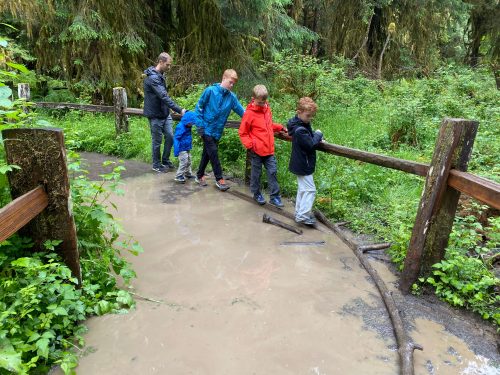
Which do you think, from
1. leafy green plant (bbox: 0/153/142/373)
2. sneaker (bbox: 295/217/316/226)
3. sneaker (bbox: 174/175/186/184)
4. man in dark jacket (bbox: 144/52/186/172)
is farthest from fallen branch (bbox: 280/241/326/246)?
man in dark jacket (bbox: 144/52/186/172)

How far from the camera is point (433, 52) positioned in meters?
17.2

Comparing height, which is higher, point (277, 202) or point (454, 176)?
point (454, 176)

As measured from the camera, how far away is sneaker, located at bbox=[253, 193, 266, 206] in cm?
582

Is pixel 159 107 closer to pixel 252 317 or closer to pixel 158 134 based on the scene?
pixel 158 134

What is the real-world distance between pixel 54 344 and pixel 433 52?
18.7 m

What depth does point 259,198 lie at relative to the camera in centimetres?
587

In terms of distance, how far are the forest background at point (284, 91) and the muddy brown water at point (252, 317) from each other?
362mm

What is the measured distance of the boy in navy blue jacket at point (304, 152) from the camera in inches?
193

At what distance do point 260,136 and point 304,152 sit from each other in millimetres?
863

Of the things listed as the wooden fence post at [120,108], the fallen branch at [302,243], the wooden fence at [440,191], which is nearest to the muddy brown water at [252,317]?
the fallen branch at [302,243]

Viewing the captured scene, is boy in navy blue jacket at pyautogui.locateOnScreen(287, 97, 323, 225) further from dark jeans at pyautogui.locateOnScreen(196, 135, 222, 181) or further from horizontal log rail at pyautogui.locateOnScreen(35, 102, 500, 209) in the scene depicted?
dark jeans at pyautogui.locateOnScreen(196, 135, 222, 181)

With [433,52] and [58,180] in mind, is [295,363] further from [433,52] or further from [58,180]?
[433,52]

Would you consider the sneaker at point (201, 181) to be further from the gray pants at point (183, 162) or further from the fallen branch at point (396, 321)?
the fallen branch at point (396, 321)

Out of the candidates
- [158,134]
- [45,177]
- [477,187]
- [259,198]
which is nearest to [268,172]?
[259,198]
